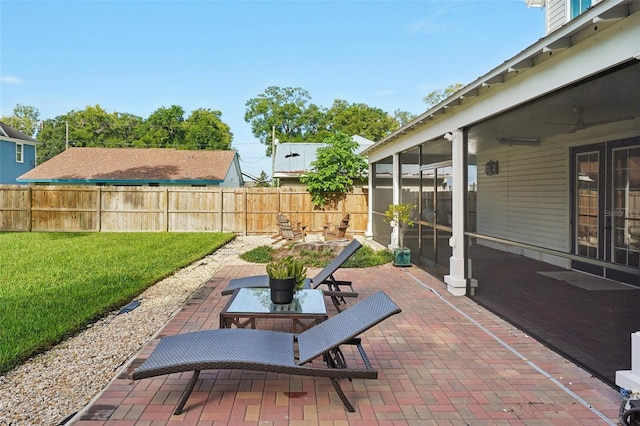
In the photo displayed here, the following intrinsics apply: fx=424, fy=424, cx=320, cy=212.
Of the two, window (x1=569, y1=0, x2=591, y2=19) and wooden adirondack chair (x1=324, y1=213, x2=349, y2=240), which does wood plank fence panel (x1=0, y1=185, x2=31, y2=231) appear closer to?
wooden adirondack chair (x1=324, y1=213, x2=349, y2=240)

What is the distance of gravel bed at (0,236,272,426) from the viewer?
122 inches

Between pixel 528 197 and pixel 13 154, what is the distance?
3028cm

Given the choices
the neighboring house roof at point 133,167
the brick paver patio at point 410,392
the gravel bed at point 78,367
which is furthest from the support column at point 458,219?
the neighboring house roof at point 133,167

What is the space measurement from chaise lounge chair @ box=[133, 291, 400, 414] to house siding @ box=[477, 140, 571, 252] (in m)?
4.01

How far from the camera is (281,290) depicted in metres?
4.45

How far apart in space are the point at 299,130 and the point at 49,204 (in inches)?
1228

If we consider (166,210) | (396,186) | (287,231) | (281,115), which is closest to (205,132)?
(281,115)

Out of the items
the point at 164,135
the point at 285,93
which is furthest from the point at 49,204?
the point at 285,93

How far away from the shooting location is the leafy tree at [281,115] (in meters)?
45.1

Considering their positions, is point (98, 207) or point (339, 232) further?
point (98, 207)

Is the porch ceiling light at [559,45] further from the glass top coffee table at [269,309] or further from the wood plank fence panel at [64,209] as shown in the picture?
the wood plank fence panel at [64,209]

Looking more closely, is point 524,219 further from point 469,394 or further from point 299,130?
point 299,130

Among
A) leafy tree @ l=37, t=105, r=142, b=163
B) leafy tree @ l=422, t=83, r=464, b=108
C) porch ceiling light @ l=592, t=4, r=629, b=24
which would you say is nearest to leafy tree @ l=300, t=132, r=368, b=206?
porch ceiling light @ l=592, t=4, r=629, b=24

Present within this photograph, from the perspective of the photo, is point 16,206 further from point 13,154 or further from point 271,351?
point 271,351
